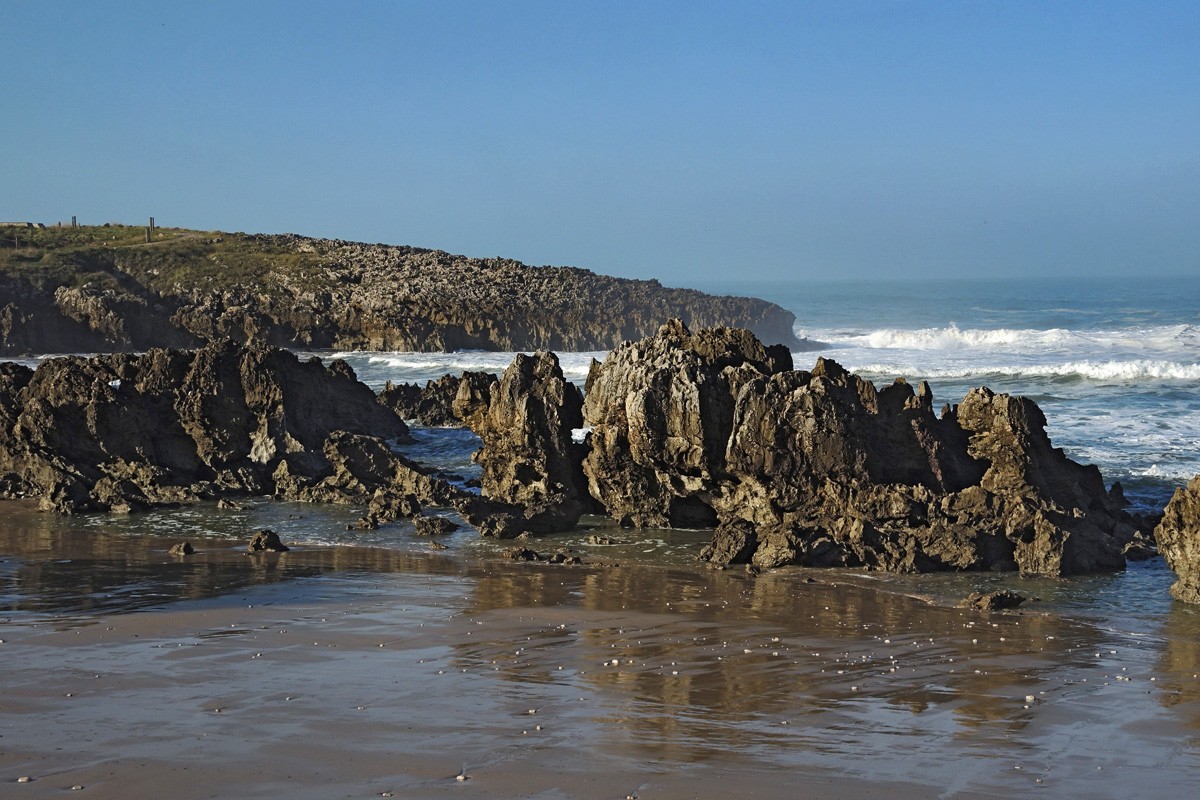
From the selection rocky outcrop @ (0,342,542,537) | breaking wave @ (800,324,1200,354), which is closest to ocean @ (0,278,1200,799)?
rocky outcrop @ (0,342,542,537)

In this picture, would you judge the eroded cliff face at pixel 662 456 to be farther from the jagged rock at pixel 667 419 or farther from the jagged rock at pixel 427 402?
the jagged rock at pixel 427 402

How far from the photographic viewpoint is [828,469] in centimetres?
1777

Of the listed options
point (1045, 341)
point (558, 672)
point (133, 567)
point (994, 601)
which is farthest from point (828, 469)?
point (1045, 341)

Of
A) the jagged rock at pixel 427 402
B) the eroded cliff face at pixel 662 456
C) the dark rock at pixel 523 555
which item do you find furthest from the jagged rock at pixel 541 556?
the jagged rock at pixel 427 402

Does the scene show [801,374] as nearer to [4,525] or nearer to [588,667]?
[588,667]

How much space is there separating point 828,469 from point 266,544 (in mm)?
8112

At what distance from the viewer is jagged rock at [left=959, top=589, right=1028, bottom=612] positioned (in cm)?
1409

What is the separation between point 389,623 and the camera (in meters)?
13.2

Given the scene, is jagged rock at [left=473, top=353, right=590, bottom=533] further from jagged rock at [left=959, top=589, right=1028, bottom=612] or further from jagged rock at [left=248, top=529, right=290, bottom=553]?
jagged rock at [left=959, top=589, right=1028, bottom=612]

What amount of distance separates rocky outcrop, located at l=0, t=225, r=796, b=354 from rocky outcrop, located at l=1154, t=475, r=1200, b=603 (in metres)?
45.1

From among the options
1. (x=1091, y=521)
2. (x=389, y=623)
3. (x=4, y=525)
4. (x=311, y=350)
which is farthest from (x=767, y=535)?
(x=311, y=350)

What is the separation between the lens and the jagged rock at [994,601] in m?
14.1

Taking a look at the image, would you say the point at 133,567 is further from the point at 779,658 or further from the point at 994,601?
the point at 994,601

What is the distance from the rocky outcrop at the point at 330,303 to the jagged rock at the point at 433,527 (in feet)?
126
